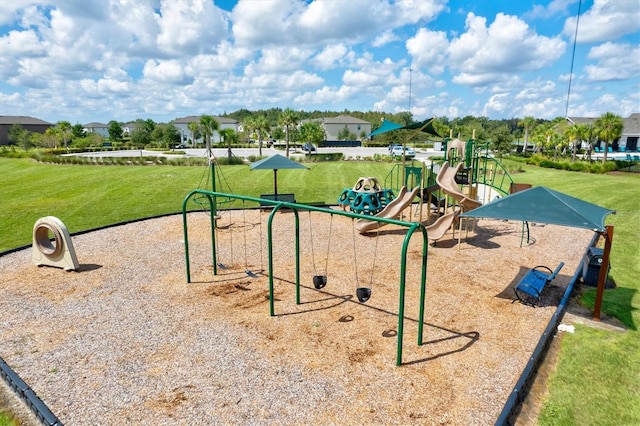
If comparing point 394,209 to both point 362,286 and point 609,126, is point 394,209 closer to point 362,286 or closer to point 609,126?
point 362,286

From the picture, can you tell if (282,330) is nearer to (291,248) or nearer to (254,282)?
(254,282)

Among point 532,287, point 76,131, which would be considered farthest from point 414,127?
point 76,131

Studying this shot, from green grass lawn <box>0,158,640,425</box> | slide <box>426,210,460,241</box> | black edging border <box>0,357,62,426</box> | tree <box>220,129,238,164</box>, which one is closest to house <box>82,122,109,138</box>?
tree <box>220,129,238,164</box>

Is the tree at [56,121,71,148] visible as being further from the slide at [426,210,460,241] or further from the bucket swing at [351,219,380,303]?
the slide at [426,210,460,241]

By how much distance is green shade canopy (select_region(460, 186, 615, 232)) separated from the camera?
7.28m

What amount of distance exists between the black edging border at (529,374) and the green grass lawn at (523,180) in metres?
0.27

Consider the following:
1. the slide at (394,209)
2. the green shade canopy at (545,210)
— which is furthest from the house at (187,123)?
the green shade canopy at (545,210)

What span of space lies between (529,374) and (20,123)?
11394 centimetres

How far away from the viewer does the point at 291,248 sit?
12.1 m

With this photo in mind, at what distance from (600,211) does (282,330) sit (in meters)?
6.94

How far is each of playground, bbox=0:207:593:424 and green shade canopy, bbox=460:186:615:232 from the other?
1931 mm

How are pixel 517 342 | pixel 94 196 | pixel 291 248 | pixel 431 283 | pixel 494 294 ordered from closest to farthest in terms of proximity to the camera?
pixel 517 342 < pixel 494 294 < pixel 431 283 < pixel 291 248 < pixel 94 196

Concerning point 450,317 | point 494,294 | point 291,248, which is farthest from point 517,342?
point 291,248

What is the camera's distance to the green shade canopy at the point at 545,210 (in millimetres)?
7277
